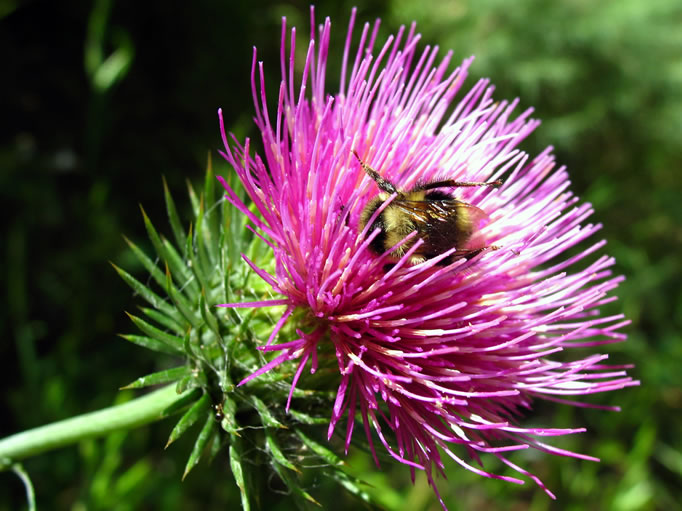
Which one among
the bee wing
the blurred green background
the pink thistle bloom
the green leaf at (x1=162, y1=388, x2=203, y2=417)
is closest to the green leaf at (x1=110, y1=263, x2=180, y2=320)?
the green leaf at (x1=162, y1=388, x2=203, y2=417)

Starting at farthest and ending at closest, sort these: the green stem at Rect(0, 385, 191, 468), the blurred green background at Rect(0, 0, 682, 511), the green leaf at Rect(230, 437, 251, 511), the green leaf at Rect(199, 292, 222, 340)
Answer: the blurred green background at Rect(0, 0, 682, 511) → the green stem at Rect(0, 385, 191, 468) → the green leaf at Rect(199, 292, 222, 340) → the green leaf at Rect(230, 437, 251, 511)

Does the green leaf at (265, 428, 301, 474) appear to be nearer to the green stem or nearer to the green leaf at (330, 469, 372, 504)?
the green leaf at (330, 469, 372, 504)

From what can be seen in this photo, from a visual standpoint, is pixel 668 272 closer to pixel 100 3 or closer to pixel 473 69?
pixel 473 69

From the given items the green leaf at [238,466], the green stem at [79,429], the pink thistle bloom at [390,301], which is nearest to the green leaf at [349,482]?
the pink thistle bloom at [390,301]

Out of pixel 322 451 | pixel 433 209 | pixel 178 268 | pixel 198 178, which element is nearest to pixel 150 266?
pixel 178 268

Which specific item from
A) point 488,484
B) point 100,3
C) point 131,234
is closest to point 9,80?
point 100,3
